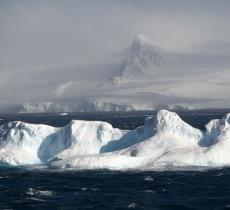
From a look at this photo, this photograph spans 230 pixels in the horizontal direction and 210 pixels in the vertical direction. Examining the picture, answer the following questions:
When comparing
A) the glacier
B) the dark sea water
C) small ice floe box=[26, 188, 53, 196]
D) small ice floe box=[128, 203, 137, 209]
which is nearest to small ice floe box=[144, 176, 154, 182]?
the dark sea water

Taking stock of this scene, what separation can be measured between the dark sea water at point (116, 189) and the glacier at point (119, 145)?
3.13 meters

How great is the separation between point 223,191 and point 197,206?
30.2ft

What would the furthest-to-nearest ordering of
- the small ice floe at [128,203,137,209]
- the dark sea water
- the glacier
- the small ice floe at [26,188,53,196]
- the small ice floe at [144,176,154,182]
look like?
the glacier → the small ice floe at [144,176,154,182] → the small ice floe at [26,188,53,196] → the dark sea water → the small ice floe at [128,203,137,209]

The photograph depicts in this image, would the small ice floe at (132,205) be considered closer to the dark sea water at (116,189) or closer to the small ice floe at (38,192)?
the dark sea water at (116,189)

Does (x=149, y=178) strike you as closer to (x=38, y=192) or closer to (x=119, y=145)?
(x=38, y=192)

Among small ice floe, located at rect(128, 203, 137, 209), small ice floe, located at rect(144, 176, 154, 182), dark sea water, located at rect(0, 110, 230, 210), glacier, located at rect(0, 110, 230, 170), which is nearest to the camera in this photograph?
small ice floe, located at rect(128, 203, 137, 209)

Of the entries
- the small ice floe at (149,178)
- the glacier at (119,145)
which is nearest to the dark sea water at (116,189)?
the small ice floe at (149,178)

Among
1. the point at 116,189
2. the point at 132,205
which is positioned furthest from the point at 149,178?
the point at 132,205

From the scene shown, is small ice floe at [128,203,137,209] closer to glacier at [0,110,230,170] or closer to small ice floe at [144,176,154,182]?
small ice floe at [144,176,154,182]

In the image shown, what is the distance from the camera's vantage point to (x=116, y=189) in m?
67.3

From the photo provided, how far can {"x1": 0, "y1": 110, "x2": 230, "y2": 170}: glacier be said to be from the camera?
83.0 m

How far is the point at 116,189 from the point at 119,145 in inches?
959

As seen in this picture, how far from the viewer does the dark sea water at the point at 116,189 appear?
59.2m

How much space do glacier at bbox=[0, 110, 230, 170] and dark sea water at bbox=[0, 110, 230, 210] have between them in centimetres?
313
